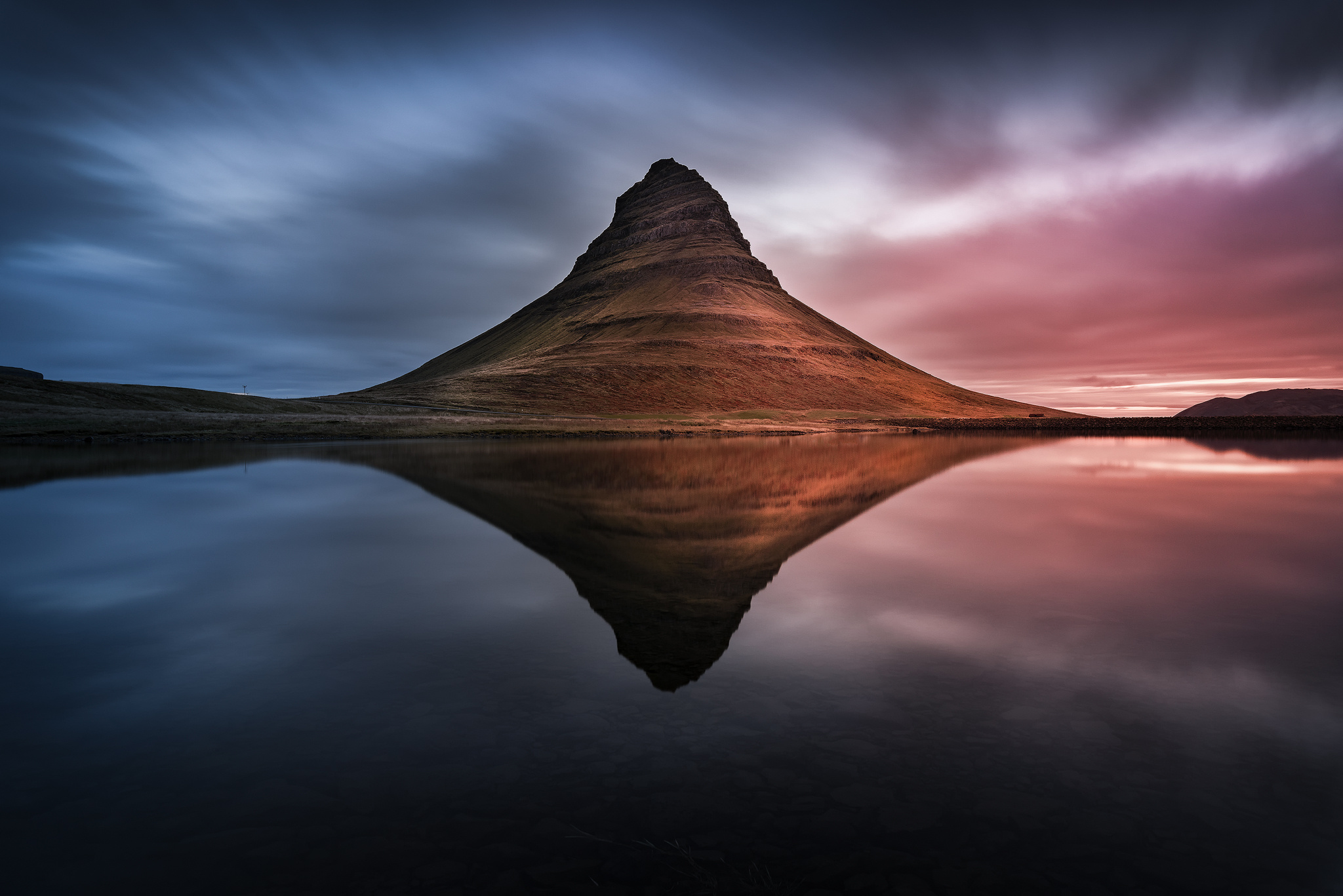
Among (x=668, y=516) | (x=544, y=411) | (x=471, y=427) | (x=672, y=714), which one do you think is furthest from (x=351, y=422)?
(x=672, y=714)

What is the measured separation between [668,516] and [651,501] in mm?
3289

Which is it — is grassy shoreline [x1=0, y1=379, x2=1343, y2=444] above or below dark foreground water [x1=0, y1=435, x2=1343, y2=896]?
above

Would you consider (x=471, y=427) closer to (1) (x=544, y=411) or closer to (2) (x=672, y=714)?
(1) (x=544, y=411)

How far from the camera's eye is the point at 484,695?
23.4 ft

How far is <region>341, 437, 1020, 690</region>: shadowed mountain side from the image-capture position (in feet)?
32.3

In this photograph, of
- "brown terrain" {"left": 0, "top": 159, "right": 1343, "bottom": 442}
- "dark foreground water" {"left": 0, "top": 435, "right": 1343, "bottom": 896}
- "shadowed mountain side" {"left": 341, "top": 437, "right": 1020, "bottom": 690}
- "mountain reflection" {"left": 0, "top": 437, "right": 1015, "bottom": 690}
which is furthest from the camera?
"brown terrain" {"left": 0, "top": 159, "right": 1343, "bottom": 442}

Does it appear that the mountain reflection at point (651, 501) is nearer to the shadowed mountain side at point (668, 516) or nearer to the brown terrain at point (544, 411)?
the shadowed mountain side at point (668, 516)

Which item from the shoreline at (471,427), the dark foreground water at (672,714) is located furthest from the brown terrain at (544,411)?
the dark foreground water at (672,714)

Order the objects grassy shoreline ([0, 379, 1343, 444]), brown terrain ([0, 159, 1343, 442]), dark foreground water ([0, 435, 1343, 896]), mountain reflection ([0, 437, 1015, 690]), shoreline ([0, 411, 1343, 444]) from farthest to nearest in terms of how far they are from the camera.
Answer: brown terrain ([0, 159, 1343, 442]), grassy shoreline ([0, 379, 1343, 444]), shoreline ([0, 411, 1343, 444]), mountain reflection ([0, 437, 1015, 690]), dark foreground water ([0, 435, 1343, 896])

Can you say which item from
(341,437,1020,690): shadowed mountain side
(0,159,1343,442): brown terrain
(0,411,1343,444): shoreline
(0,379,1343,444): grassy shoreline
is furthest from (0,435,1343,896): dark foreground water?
(0,159,1343,442): brown terrain

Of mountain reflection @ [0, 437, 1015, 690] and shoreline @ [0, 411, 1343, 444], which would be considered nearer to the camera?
mountain reflection @ [0, 437, 1015, 690]

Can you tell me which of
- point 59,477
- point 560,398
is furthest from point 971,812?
point 560,398

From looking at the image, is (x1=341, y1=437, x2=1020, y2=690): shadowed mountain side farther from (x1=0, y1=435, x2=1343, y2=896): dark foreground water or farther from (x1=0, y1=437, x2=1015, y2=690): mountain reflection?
(x1=0, y1=435, x2=1343, y2=896): dark foreground water

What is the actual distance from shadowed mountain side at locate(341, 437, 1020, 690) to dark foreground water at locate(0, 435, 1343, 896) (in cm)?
15
